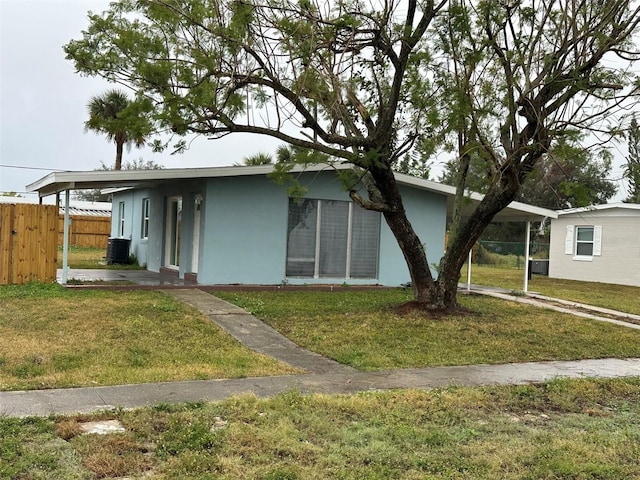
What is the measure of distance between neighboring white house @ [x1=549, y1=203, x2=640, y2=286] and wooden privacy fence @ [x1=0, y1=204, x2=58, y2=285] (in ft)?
61.9

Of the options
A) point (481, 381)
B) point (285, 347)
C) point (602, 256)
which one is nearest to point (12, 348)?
point (285, 347)

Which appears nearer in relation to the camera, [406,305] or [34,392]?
[34,392]

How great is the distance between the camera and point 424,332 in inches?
436

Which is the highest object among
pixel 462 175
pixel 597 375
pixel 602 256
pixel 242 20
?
pixel 242 20

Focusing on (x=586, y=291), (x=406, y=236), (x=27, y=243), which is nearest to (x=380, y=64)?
(x=406, y=236)

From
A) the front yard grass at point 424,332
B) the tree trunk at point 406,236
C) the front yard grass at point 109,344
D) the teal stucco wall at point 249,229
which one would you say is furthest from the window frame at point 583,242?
the front yard grass at point 109,344

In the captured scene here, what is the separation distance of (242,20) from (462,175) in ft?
18.7

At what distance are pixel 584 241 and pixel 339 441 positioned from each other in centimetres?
2455

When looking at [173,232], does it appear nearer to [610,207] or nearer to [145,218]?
[145,218]

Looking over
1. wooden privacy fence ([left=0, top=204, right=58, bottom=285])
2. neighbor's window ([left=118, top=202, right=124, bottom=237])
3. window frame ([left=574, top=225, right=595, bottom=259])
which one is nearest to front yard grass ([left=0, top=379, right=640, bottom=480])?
wooden privacy fence ([left=0, top=204, right=58, bottom=285])

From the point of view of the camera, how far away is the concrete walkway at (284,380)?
6020 millimetres

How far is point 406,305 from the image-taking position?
1302 cm

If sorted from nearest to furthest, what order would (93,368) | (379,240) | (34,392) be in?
1. (34,392)
2. (93,368)
3. (379,240)

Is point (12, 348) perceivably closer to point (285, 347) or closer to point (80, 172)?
point (285, 347)
